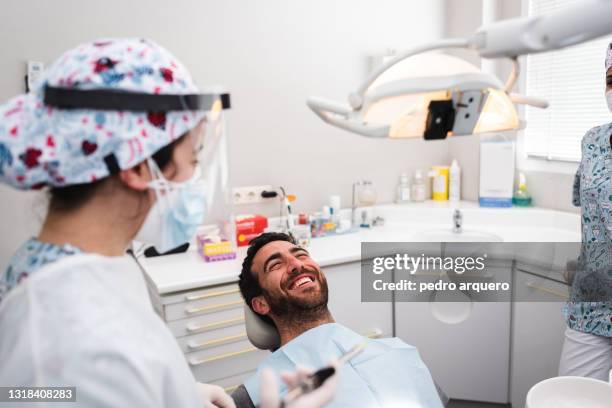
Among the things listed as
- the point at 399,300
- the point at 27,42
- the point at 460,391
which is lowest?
the point at 460,391

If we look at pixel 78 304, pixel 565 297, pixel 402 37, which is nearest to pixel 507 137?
pixel 402 37

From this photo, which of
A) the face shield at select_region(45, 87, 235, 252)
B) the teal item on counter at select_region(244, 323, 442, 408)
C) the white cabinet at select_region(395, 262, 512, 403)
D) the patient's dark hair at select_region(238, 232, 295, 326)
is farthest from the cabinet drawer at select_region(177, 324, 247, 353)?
the face shield at select_region(45, 87, 235, 252)

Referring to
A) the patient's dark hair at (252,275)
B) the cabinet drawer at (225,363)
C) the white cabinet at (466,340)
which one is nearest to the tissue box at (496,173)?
the white cabinet at (466,340)

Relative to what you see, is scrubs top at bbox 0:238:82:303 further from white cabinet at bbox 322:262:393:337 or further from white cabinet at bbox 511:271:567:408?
white cabinet at bbox 511:271:567:408

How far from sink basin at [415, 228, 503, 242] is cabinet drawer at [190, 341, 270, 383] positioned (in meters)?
1.06

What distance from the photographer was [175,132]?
874 mm

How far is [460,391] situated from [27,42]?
2.54 metres

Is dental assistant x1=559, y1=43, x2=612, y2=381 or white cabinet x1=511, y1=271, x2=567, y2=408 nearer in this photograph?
dental assistant x1=559, y1=43, x2=612, y2=381

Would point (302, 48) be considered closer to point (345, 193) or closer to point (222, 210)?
point (345, 193)

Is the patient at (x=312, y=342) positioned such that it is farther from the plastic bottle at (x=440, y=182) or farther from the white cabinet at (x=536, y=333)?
the plastic bottle at (x=440, y=182)

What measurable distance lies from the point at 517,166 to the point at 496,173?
0.54 ft

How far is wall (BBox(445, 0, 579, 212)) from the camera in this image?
8.50 feet

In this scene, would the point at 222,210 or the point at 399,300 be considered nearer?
the point at 222,210

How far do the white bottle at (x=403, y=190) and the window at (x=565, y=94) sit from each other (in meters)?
0.70
